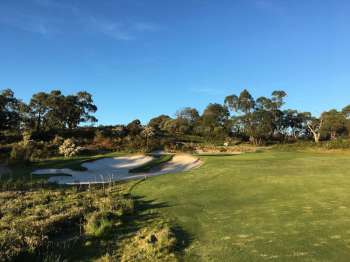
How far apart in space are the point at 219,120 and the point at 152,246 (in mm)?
75085

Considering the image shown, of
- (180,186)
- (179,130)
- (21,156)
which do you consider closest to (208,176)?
(180,186)

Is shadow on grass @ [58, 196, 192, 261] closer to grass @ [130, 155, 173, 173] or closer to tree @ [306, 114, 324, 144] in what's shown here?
grass @ [130, 155, 173, 173]

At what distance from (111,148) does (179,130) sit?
37299mm

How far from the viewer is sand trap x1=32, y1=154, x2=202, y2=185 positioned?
21.2 meters

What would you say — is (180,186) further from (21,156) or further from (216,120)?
(216,120)

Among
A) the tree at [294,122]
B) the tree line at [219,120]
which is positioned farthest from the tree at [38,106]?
the tree at [294,122]

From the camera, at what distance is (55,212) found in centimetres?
1097

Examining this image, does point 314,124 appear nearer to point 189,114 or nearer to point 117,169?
point 189,114

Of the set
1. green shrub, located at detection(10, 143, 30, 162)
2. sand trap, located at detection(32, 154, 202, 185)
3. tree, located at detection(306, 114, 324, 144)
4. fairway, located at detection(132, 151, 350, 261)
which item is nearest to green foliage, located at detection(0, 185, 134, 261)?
fairway, located at detection(132, 151, 350, 261)

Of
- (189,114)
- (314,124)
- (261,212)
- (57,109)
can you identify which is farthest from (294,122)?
(261,212)

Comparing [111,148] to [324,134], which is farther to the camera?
[324,134]

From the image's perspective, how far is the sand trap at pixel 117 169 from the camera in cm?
2122

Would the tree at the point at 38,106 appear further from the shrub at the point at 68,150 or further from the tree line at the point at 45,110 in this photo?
the shrub at the point at 68,150

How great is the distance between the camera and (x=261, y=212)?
9586 millimetres
